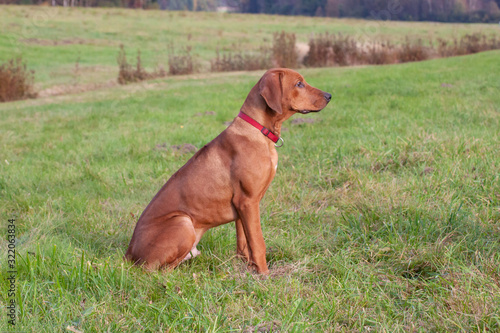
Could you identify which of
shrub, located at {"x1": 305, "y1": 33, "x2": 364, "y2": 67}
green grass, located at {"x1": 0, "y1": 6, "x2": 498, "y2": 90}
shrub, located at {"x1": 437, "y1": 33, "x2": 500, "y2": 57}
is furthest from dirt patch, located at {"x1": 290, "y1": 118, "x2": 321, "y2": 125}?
shrub, located at {"x1": 437, "y1": 33, "x2": 500, "y2": 57}

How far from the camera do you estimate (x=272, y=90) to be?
3.30 metres

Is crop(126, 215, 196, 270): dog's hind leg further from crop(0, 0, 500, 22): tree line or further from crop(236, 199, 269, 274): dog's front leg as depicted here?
crop(0, 0, 500, 22): tree line

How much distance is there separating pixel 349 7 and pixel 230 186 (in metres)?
56.7

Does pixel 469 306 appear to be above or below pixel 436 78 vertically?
below

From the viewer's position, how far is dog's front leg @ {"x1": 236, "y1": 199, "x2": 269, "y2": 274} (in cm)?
319

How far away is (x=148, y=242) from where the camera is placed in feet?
10.3

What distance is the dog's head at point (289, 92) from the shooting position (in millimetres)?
3297

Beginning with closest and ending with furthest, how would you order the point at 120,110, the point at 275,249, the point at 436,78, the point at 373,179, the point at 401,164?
the point at 275,249, the point at 373,179, the point at 401,164, the point at 120,110, the point at 436,78

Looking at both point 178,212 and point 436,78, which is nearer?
point 178,212

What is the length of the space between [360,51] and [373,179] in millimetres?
18982

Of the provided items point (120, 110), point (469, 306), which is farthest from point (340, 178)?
point (120, 110)

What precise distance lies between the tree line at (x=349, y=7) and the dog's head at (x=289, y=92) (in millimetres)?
37534

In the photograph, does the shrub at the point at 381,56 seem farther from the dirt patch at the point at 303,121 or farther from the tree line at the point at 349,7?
the tree line at the point at 349,7

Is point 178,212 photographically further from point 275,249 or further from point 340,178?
point 340,178
